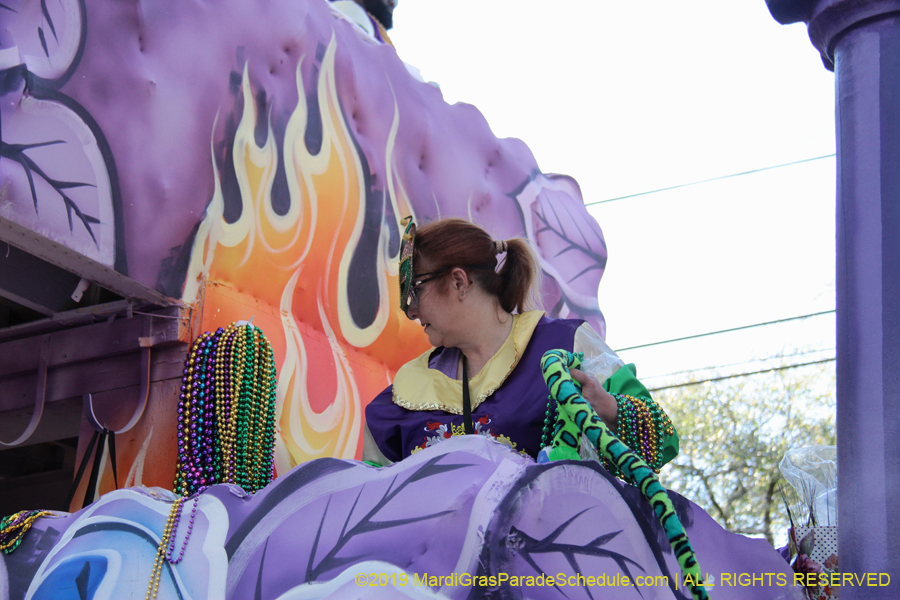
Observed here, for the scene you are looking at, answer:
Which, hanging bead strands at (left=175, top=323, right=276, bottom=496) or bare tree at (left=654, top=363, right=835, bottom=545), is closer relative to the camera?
hanging bead strands at (left=175, top=323, right=276, bottom=496)

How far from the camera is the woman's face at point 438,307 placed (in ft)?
6.54

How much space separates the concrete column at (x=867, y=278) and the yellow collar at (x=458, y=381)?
25.9 inches

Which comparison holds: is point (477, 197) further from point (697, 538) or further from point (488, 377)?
point (697, 538)

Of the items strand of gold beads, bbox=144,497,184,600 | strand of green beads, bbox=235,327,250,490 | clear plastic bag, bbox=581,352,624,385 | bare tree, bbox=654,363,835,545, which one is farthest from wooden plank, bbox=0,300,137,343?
bare tree, bbox=654,363,835,545

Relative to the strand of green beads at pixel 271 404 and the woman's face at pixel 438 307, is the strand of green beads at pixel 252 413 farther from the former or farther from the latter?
the woman's face at pixel 438 307

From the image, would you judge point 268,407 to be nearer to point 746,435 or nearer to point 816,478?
point 816,478

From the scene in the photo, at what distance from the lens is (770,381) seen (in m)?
9.87

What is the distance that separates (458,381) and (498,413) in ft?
0.57

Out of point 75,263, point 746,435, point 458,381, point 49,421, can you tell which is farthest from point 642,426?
point 746,435

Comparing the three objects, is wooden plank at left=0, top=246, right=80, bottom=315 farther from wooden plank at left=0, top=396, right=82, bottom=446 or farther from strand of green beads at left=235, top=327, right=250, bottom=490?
strand of green beads at left=235, top=327, right=250, bottom=490

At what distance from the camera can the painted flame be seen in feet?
8.14

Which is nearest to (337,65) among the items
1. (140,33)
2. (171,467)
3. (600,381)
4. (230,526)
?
(140,33)

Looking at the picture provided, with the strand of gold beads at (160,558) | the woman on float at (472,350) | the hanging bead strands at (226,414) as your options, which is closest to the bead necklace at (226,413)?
the hanging bead strands at (226,414)

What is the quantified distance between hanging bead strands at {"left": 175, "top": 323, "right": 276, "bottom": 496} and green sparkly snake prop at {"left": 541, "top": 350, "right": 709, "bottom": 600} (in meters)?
1.00
